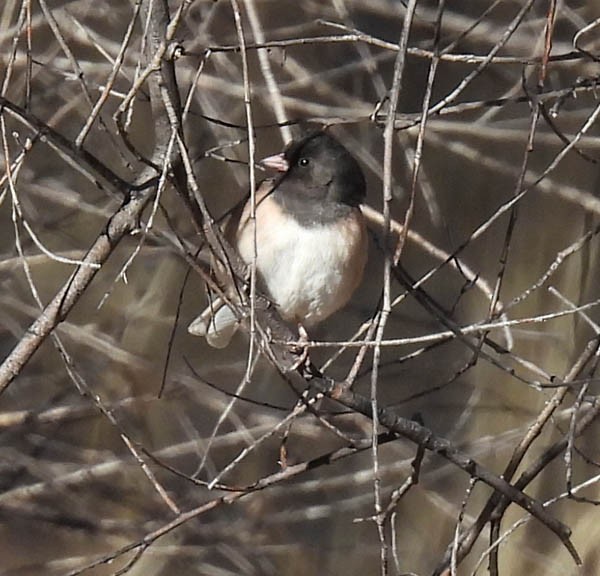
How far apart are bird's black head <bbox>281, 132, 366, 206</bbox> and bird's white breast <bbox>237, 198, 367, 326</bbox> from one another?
0.06 metres

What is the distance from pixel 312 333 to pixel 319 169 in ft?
3.38

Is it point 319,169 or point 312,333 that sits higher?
point 312,333

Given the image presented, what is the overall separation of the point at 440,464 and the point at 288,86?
4.08 ft

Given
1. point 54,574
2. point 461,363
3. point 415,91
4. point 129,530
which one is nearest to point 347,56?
point 415,91

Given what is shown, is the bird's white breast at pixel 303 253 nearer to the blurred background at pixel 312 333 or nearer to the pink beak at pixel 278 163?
the pink beak at pixel 278 163

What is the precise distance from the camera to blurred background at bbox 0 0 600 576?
2.76 m

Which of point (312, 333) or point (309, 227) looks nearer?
point (309, 227)

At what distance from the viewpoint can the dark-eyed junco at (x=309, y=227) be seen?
2016mm

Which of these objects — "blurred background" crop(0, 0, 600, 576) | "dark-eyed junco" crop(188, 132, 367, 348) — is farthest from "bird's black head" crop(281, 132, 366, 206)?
"blurred background" crop(0, 0, 600, 576)

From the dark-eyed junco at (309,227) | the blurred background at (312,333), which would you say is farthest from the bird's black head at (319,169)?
the blurred background at (312,333)

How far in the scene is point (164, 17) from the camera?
1423 mm

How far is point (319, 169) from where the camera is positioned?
2.04 m

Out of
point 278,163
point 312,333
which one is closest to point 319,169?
point 278,163

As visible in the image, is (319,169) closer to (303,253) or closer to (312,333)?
(303,253)
